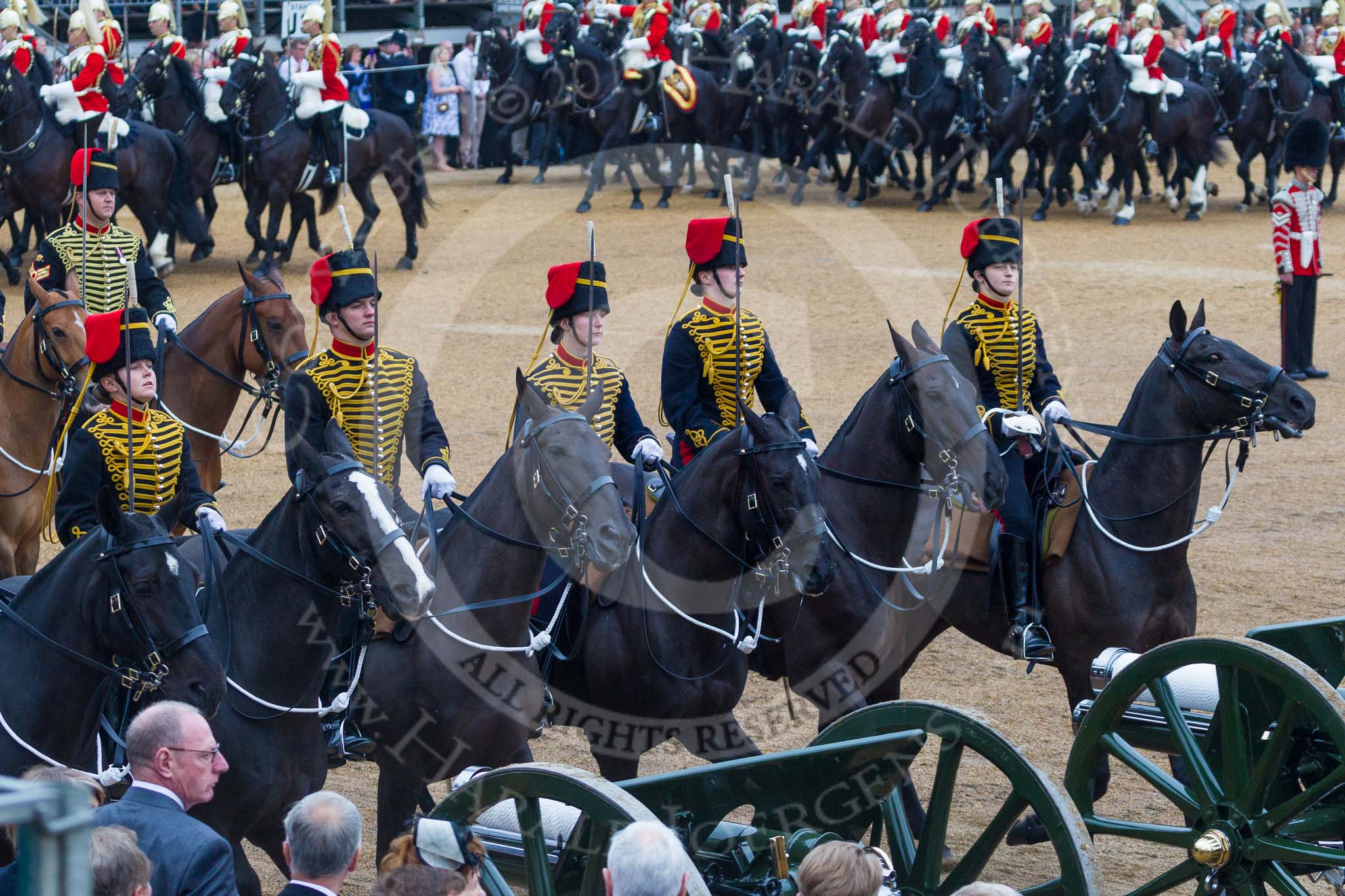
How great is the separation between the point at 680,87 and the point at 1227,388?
15.1m

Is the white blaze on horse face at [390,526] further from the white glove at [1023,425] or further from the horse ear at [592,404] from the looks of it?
the white glove at [1023,425]

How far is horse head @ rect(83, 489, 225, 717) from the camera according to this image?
4.70 m

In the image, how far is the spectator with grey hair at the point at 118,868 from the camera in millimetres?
3152

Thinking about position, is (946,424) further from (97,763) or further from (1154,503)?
(97,763)

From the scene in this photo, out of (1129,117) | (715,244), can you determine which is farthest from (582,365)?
(1129,117)

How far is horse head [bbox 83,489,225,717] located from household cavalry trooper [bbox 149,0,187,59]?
1390 cm

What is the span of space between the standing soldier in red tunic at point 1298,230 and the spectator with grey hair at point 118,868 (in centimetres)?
1157

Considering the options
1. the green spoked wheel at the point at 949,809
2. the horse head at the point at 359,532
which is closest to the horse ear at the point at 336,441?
the horse head at the point at 359,532

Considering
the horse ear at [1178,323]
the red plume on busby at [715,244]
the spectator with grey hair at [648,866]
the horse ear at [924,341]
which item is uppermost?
the red plume on busby at [715,244]

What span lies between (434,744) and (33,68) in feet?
41.4

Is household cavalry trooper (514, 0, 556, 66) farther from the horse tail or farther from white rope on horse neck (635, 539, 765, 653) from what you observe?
white rope on horse neck (635, 539, 765, 653)

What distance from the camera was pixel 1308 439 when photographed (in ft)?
40.4

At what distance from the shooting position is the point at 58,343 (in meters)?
7.95

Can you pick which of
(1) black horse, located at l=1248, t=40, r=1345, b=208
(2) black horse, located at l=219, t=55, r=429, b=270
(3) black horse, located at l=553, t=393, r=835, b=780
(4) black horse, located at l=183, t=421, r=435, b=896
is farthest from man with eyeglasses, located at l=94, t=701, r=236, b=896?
(1) black horse, located at l=1248, t=40, r=1345, b=208
